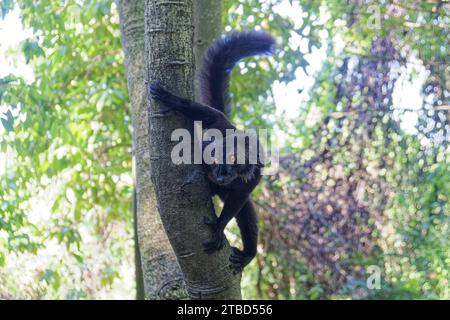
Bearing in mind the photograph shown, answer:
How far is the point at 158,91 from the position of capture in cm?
266

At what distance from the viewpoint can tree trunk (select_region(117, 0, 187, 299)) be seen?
3.74 meters

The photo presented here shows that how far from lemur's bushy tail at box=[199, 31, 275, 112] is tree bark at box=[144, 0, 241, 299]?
104cm

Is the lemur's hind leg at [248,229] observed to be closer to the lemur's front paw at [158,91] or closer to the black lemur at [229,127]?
the black lemur at [229,127]

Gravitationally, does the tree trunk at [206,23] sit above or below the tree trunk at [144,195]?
above

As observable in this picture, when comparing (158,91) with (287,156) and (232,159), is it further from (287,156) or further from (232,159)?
(287,156)

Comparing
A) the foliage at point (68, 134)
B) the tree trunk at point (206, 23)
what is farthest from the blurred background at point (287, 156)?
the tree trunk at point (206, 23)

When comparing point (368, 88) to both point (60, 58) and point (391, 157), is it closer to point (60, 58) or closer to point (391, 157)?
point (391, 157)

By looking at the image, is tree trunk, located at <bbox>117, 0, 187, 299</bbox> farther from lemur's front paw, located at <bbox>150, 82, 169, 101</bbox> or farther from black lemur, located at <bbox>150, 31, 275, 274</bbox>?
lemur's front paw, located at <bbox>150, 82, 169, 101</bbox>

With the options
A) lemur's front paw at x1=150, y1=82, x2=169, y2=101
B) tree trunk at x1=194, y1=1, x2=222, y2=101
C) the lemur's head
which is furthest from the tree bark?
tree trunk at x1=194, y1=1, x2=222, y2=101

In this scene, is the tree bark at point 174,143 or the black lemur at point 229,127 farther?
the black lemur at point 229,127

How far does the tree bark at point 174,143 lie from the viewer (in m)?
2.64

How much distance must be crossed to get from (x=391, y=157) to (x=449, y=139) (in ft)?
3.41

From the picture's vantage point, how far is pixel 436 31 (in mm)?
6219
